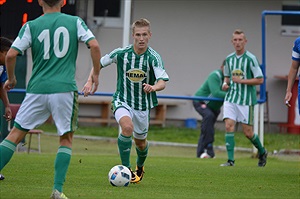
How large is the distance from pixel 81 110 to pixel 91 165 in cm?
1035

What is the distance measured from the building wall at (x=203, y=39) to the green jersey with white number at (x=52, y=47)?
15.8 m

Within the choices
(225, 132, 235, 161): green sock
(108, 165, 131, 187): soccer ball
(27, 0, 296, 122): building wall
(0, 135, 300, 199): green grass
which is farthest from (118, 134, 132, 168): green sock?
(27, 0, 296, 122): building wall

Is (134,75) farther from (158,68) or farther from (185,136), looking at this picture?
(185,136)

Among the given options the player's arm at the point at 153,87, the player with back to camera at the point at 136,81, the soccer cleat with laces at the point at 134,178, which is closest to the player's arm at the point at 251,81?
the player with back to camera at the point at 136,81

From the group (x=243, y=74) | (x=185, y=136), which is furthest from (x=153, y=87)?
(x=185, y=136)

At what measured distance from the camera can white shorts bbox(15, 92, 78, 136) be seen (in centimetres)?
782

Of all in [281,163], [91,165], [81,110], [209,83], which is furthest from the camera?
[81,110]

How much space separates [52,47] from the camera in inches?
309

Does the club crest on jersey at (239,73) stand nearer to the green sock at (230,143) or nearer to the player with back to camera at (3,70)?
the green sock at (230,143)

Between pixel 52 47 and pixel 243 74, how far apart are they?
7.41 metres

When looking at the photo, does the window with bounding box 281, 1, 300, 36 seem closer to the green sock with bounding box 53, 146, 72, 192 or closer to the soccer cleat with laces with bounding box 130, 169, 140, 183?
the soccer cleat with laces with bounding box 130, 169, 140, 183

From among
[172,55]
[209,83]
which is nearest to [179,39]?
[172,55]

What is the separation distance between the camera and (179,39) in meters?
24.1

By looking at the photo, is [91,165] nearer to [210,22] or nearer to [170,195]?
[170,195]
